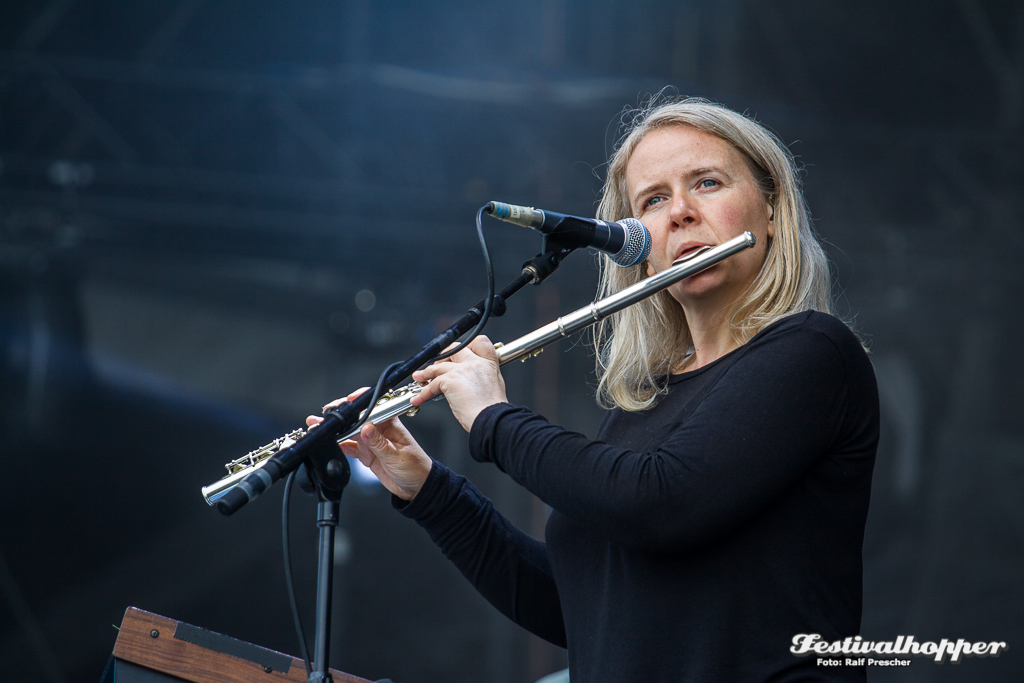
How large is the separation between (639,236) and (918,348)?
12.7 ft

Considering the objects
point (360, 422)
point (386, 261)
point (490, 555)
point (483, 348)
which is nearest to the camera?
point (360, 422)

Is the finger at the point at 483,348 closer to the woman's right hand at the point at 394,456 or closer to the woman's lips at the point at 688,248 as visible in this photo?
the woman's right hand at the point at 394,456

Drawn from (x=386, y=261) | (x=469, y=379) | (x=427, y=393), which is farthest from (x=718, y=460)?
(x=386, y=261)

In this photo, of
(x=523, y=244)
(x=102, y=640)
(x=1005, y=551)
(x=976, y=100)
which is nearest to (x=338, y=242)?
(x=523, y=244)

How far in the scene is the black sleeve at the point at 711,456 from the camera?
1.02 metres

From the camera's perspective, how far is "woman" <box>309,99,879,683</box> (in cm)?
103

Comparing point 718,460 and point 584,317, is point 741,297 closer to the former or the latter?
point 584,317

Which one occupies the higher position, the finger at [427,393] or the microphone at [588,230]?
the microphone at [588,230]

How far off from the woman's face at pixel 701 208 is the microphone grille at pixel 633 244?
0.07 meters

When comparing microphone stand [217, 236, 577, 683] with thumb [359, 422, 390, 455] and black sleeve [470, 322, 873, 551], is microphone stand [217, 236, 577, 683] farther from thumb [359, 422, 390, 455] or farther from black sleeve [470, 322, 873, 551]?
thumb [359, 422, 390, 455]

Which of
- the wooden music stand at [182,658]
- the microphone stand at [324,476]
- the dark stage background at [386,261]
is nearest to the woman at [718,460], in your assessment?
the microphone stand at [324,476]

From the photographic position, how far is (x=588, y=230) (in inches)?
49.5

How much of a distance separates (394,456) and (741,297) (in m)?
0.65

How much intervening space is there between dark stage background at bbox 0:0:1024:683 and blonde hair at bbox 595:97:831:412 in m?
2.61
